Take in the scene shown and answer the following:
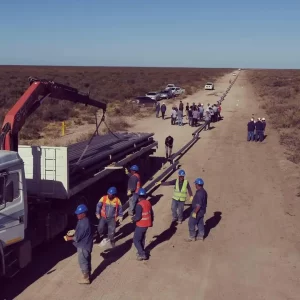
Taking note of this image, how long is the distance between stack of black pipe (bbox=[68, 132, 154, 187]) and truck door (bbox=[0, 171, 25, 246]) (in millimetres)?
2253

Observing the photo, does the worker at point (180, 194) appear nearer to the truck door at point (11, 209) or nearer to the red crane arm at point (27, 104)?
the red crane arm at point (27, 104)

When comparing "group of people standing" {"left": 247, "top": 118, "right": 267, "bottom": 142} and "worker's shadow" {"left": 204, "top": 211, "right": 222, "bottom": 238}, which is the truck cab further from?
"group of people standing" {"left": 247, "top": 118, "right": 267, "bottom": 142}

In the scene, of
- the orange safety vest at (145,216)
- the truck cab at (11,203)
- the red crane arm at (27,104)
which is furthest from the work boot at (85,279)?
the red crane arm at (27,104)

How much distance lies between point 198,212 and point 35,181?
3730 mm

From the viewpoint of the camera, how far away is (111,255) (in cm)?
991

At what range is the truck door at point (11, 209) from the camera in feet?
25.6

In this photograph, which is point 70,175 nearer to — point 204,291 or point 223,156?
point 204,291

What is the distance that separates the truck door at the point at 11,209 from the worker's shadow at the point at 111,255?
1.69 meters

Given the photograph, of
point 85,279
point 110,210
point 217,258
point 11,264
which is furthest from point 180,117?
point 11,264

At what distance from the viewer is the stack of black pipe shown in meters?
11.1

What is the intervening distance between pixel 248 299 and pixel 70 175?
4778mm

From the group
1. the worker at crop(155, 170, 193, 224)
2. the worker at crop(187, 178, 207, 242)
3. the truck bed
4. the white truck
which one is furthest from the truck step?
the worker at crop(155, 170, 193, 224)

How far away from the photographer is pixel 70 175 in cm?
1061

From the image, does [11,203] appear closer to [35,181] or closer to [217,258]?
[35,181]
